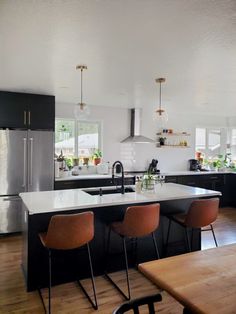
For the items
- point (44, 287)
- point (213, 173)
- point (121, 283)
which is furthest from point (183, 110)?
point (44, 287)

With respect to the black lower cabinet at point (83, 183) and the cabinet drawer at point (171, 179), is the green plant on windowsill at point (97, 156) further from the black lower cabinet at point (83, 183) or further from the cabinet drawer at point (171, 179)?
the cabinet drawer at point (171, 179)

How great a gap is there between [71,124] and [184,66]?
3243 mm

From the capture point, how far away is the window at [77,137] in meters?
5.60

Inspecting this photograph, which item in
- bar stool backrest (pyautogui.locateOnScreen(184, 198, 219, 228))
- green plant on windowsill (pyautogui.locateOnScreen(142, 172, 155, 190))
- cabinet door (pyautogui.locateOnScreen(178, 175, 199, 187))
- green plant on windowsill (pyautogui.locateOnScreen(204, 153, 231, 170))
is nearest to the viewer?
bar stool backrest (pyautogui.locateOnScreen(184, 198, 219, 228))

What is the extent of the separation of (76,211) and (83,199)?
0.16 metres

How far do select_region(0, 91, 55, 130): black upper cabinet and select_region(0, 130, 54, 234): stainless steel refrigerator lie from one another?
16 centimetres

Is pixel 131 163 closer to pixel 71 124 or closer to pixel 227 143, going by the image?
pixel 71 124

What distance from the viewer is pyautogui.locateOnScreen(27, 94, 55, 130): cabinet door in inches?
178

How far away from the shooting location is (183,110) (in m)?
6.48

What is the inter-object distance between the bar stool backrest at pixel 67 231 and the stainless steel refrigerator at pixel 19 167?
2314 mm

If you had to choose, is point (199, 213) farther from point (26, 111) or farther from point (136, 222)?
point (26, 111)

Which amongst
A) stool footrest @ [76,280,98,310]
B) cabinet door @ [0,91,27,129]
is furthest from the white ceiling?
stool footrest @ [76,280,98,310]

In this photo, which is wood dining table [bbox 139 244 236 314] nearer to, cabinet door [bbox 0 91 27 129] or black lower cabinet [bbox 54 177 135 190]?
black lower cabinet [bbox 54 177 135 190]

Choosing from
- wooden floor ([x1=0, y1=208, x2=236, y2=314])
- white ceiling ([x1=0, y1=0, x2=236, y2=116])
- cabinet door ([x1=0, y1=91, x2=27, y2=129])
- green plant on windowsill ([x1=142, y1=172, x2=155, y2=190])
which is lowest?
wooden floor ([x1=0, y1=208, x2=236, y2=314])
